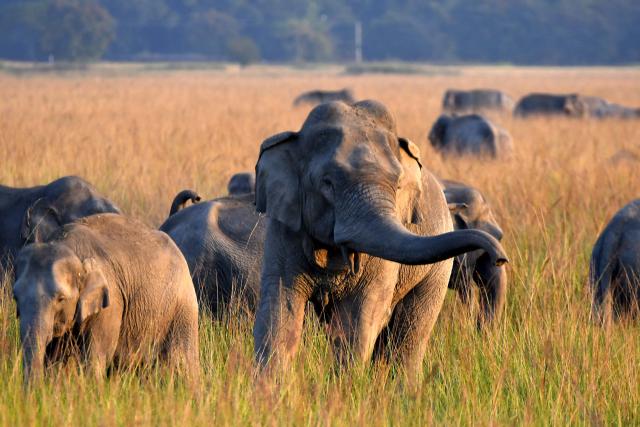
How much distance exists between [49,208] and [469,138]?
10.3 meters

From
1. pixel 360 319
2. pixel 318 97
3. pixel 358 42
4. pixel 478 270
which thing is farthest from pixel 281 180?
pixel 358 42

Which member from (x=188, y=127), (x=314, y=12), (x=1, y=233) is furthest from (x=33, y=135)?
(x=314, y=12)

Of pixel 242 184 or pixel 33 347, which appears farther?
pixel 242 184

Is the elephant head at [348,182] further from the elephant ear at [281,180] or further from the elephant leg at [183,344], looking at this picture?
the elephant leg at [183,344]

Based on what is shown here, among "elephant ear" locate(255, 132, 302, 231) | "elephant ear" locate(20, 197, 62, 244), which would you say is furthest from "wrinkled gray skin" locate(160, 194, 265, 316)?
"elephant ear" locate(255, 132, 302, 231)

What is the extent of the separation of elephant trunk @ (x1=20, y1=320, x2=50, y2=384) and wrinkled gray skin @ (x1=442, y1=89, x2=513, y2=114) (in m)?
25.3

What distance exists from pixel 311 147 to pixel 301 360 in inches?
32.8

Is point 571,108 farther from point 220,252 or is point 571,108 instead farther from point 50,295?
point 50,295

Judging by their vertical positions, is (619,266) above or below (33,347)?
Result: below

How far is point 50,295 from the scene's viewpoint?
413 centimetres

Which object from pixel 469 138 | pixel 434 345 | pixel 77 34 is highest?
pixel 434 345

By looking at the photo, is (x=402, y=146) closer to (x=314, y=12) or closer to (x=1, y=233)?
(x=1, y=233)

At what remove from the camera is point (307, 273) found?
4.88 meters

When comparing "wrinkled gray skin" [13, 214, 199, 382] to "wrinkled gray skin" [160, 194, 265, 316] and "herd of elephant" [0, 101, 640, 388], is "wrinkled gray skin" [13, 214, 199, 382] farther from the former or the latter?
"wrinkled gray skin" [160, 194, 265, 316]
